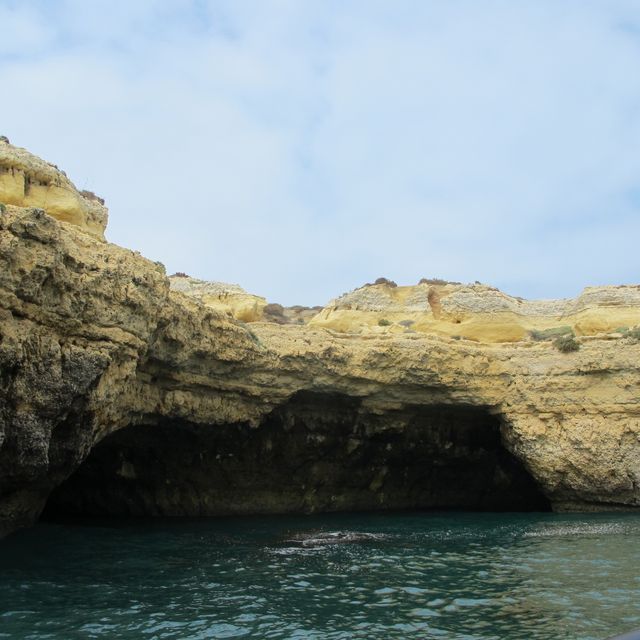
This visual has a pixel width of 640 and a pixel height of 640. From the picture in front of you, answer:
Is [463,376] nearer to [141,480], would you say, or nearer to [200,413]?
[200,413]

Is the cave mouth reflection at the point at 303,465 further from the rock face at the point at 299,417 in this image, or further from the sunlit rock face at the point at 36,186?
the sunlit rock face at the point at 36,186

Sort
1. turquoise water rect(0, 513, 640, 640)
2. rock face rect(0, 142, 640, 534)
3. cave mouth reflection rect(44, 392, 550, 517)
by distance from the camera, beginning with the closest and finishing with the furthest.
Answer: turquoise water rect(0, 513, 640, 640) < rock face rect(0, 142, 640, 534) < cave mouth reflection rect(44, 392, 550, 517)

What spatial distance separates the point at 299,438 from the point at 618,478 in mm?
10836

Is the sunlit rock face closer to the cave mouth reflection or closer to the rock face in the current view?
the rock face

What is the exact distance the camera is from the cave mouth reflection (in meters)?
23.8

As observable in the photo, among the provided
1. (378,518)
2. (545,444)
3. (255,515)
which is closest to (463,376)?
(545,444)

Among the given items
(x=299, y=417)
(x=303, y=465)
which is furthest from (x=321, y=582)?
(x=303, y=465)

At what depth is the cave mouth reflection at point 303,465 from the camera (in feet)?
78.0

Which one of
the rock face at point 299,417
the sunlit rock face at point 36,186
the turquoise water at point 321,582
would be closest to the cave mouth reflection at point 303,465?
the rock face at point 299,417

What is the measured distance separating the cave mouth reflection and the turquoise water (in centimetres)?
317

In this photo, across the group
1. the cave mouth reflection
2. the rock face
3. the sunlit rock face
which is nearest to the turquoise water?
the rock face

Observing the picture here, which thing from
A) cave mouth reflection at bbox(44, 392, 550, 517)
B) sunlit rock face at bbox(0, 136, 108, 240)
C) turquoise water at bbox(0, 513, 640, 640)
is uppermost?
sunlit rock face at bbox(0, 136, 108, 240)

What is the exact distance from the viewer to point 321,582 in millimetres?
13250

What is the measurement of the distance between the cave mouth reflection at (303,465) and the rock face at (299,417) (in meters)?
0.06
